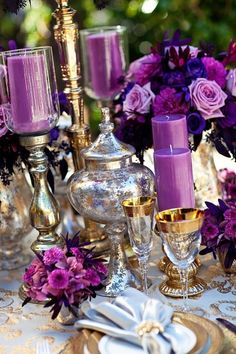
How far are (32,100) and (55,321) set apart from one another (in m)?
0.37

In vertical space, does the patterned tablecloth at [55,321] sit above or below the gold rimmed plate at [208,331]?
below

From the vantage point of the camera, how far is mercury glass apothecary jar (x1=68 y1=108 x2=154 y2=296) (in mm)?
1166

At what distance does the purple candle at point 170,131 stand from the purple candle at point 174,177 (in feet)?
0.16

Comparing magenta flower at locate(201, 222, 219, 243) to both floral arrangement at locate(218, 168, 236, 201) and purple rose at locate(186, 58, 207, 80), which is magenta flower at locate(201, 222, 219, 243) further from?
purple rose at locate(186, 58, 207, 80)

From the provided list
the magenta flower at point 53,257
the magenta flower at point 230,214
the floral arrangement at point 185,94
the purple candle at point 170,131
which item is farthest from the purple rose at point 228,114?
the magenta flower at point 53,257

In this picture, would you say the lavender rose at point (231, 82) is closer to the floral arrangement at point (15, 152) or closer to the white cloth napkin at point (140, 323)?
the floral arrangement at point (15, 152)

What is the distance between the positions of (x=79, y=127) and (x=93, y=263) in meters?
0.36

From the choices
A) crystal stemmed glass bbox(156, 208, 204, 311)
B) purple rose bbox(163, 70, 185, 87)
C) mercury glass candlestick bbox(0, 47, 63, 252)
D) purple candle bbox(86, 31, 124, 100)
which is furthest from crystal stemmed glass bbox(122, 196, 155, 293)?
purple candle bbox(86, 31, 124, 100)

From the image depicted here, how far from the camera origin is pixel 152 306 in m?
0.95

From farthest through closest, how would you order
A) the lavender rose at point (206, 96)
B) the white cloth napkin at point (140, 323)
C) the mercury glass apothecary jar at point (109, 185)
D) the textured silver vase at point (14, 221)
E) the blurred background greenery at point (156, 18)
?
the blurred background greenery at point (156, 18) → the textured silver vase at point (14, 221) → the lavender rose at point (206, 96) → the mercury glass apothecary jar at point (109, 185) → the white cloth napkin at point (140, 323)

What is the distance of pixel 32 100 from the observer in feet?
3.96

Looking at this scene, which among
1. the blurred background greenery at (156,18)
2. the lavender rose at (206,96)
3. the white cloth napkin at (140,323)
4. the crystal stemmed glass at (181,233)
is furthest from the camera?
the blurred background greenery at (156,18)

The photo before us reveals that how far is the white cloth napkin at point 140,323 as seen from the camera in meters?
0.90

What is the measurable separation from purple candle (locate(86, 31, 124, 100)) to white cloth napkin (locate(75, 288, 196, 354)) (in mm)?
666
